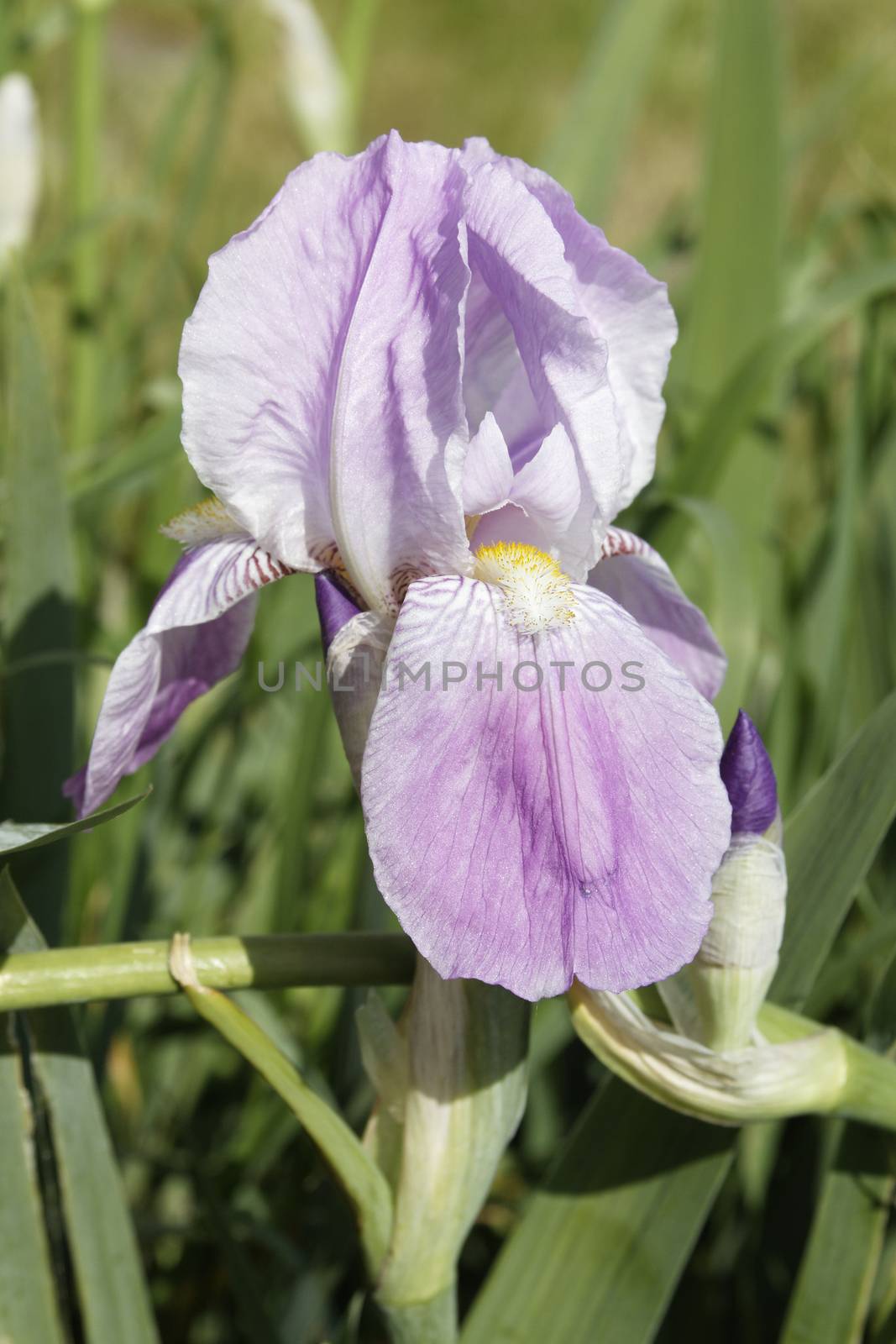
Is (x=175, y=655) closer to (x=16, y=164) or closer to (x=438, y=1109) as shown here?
(x=438, y=1109)

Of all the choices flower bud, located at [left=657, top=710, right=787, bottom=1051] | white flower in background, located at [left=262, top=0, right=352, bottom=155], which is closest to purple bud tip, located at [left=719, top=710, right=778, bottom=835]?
flower bud, located at [left=657, top=710, right=787, bottom=1051]

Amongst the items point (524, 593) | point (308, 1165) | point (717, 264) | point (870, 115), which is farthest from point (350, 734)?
point (870, 115)

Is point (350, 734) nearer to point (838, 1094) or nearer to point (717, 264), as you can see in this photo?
point (838, 1094)

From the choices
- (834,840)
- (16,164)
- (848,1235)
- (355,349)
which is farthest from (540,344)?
(16,164)

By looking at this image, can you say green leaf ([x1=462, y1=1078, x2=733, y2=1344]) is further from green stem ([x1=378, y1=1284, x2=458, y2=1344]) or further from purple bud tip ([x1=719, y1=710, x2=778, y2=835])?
purple bud tip ([x1=719, y1=710, x2=778, y2=835])

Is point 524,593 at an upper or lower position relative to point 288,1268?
upper

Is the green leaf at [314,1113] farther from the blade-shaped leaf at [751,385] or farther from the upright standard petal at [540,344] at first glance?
the blade-shaped leaf at [751,385]
